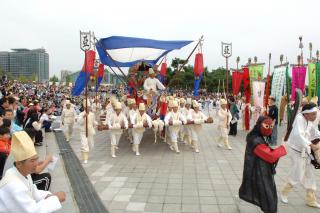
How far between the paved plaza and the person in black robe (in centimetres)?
63

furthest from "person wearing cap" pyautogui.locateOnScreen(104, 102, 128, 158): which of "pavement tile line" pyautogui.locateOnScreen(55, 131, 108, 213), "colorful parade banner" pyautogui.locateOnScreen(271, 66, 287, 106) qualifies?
"colorful parade banner" pyautogui.locateOnScreen(271, 66, 287, 106)

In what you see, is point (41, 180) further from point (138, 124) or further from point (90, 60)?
point (90, 60)

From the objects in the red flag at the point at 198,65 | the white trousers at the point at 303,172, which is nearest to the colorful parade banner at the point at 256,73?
the red flag at the point at 198,65

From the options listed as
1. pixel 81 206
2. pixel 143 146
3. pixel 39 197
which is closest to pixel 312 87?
pixel 143 146

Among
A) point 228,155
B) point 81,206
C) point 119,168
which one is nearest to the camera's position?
point 81,206

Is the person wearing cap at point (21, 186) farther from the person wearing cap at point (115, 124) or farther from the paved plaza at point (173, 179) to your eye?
the person wearing cap at point (115, 124)

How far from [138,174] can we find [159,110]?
4.32 m

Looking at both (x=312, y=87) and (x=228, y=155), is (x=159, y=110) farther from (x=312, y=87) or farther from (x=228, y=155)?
(x=312, y=87)

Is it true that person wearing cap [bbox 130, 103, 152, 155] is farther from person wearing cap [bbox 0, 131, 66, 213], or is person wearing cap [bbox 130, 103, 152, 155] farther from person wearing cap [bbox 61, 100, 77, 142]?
person wearing cap [bbox 0, 131, 66, 213]

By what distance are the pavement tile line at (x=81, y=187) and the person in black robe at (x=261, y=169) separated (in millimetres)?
2303

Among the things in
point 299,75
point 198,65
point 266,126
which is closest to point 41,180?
point 266,126

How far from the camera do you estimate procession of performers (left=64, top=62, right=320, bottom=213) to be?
441cm

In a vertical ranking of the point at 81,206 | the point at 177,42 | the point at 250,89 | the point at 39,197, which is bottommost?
the point at 81,206

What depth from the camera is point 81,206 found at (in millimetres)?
5086
